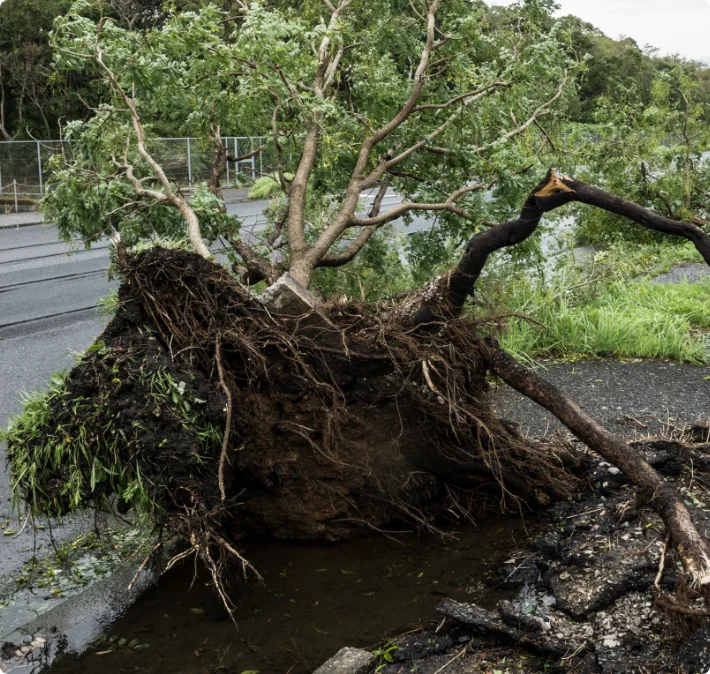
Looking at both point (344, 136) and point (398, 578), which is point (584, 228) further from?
point (398, 578)

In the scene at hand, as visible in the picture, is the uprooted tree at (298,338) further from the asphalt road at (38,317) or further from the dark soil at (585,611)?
the asphalt road at (38,317)

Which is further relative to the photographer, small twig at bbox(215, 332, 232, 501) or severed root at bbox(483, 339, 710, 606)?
small twig at bbox(215, 332, 232, 501)

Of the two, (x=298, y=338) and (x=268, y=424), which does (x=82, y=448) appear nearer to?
(x=268, y=424)

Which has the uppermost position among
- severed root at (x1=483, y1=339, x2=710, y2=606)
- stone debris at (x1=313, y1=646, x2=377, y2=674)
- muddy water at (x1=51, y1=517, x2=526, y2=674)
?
severed root at (x1=483, y1=339, x2=710, y2=606)

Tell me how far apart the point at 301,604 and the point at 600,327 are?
16.5ft

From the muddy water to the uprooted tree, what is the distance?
0.65 feet

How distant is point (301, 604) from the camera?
4574 mm

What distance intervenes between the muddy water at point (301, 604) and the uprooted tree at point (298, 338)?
200 millimetres

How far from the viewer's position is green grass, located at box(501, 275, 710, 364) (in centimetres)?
838

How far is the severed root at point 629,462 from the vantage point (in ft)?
12.4

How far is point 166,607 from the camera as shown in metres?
4.57

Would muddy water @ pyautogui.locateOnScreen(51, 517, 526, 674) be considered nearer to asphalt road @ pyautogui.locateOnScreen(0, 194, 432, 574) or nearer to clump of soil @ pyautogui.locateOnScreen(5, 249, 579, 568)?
clump of soil @ pyautogui.locateOnScreen(5, 249, 579, 568)

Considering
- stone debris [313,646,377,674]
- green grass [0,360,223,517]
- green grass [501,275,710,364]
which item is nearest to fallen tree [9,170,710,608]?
green grass [0,360,223,517]

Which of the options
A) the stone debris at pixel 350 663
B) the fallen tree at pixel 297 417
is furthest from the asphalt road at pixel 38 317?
the stone debris at pixel 350 663
